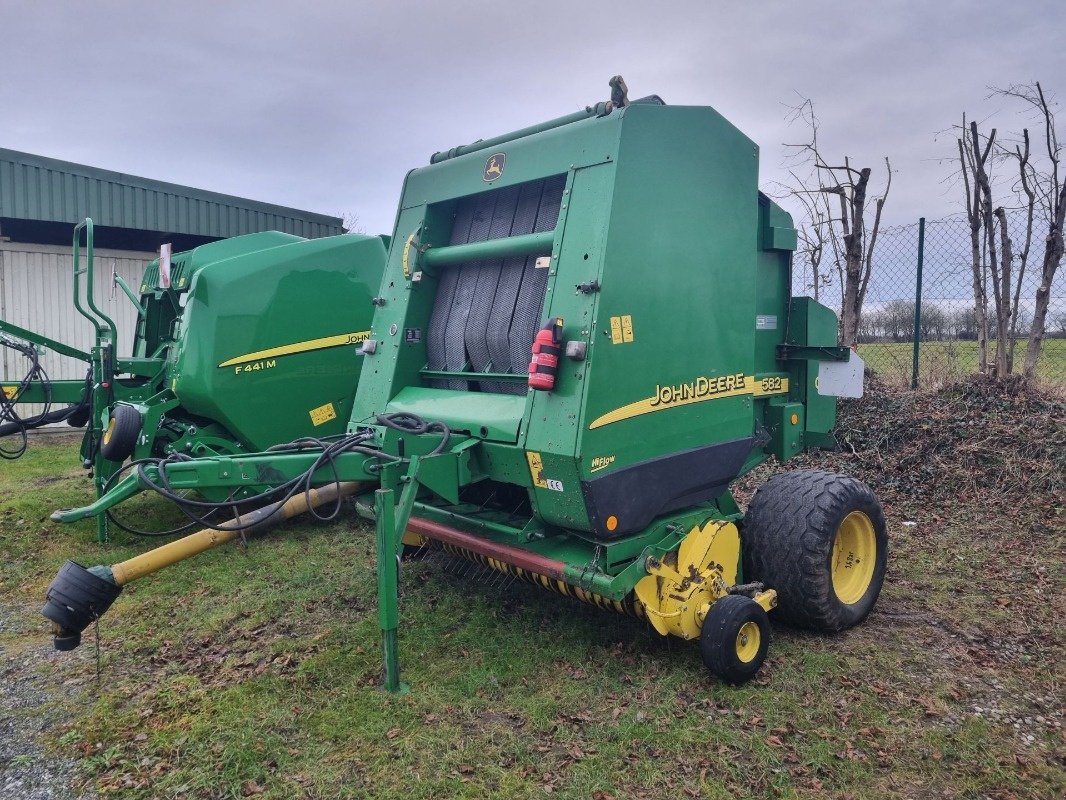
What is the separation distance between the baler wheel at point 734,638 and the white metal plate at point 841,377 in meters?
1.70

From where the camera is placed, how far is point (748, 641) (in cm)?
350

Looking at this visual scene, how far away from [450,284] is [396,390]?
68 centimetres

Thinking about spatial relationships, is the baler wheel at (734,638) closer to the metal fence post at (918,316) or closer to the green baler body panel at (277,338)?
the green baler body panel at (277,338)

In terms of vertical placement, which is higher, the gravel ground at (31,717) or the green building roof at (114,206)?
the green building roof at (114,206)

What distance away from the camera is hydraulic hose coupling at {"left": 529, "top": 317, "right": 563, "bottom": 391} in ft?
10.9

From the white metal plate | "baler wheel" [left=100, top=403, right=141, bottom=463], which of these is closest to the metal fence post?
the white metal plate

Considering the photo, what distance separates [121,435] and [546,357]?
334cm

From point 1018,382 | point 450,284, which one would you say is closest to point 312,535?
point 450,284

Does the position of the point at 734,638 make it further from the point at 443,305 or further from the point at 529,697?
the point at 443,305

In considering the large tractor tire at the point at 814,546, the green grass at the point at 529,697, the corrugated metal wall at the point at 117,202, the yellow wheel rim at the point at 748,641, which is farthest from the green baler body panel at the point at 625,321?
the corrugated metal wall at the point at 117,202

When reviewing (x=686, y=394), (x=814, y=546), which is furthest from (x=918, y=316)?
(x=686, y=394)

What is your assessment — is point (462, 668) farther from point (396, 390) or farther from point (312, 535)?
point (312, 535)

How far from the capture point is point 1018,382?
6.93m

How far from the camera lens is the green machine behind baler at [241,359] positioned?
5.89 m
